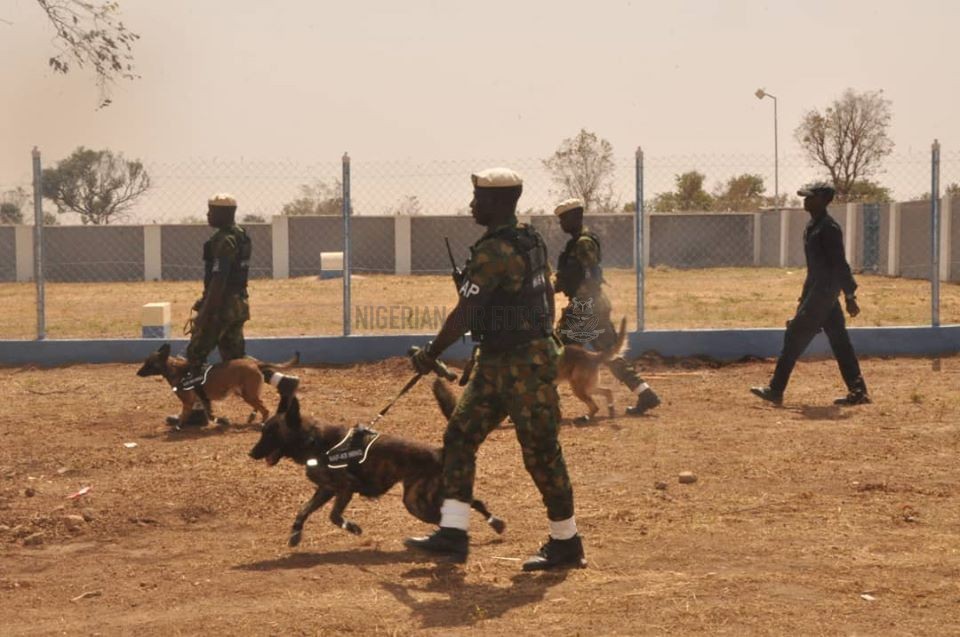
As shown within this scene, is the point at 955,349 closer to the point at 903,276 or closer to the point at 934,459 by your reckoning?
the point at 934,459

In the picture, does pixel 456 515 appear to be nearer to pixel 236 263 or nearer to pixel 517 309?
pixel 517 309

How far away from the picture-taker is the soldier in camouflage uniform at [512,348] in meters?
5.45

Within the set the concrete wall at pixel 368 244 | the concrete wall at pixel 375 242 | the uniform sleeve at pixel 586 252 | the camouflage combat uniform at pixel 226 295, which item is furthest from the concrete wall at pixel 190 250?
the uniform sleeve at pixel 586 252

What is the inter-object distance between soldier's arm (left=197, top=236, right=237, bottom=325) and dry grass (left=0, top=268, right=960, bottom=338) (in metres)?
6.63

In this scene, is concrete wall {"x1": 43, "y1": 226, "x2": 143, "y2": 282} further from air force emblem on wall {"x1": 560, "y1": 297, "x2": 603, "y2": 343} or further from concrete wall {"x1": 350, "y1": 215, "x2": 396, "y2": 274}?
air force emblem on wall {"x1": 560, "y1": 297, "x2": 603, "y2": 343}

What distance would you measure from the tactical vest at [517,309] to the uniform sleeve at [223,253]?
14.6 feet

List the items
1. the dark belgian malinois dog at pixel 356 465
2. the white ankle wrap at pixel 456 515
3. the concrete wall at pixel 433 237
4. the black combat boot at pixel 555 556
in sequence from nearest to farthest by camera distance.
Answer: the black combat boot at pixel 555 556 → the white ankle wrap at pixel 456 515 → the dark belgian malinois dog at pixel 356 465 → the concrete wall at pixel 433 237

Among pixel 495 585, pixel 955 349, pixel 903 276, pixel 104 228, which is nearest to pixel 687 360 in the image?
pixel 955 349

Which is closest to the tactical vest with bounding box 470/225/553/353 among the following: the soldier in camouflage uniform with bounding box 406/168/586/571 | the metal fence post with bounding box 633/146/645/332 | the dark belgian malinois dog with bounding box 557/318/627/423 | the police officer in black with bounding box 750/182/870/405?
the soldier in camouflage uniform with bounding box 406/168/586/571

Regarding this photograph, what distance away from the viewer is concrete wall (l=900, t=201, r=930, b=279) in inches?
1191

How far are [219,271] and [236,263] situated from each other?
0.65ft

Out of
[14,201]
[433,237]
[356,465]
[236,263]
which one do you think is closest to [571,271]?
[236,263]

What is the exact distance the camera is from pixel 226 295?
32.1ft

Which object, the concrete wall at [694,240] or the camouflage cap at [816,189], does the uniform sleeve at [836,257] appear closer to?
the camouflage cap at [816,189]
